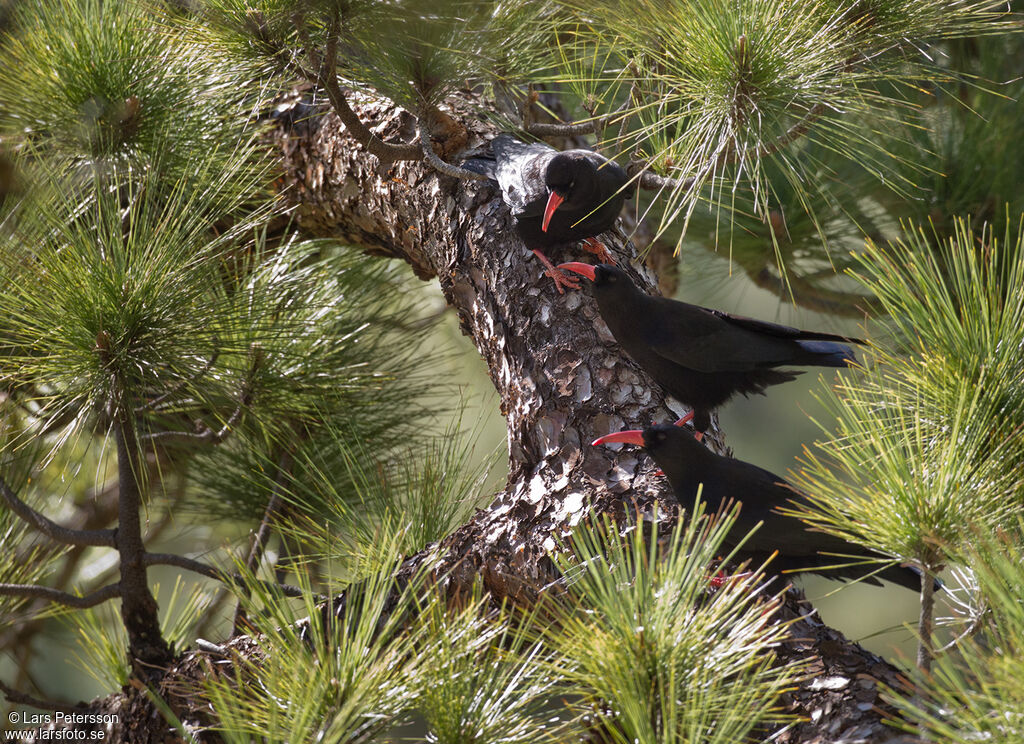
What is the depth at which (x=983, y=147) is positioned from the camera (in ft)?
5.55

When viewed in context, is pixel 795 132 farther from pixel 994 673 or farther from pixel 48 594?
pixel 48 594

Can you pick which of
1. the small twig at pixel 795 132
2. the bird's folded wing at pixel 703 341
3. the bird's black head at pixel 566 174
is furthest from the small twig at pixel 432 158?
the small twig at pixel 795 132

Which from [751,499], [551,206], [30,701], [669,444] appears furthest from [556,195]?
[30,701]

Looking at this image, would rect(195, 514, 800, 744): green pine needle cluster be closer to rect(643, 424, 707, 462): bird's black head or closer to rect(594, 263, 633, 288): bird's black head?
rect(643, 424, 707, 462): bird's black head

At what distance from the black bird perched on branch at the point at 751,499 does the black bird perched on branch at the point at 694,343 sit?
0.54 feet

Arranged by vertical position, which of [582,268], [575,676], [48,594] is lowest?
[575,676]

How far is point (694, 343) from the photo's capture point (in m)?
1.33

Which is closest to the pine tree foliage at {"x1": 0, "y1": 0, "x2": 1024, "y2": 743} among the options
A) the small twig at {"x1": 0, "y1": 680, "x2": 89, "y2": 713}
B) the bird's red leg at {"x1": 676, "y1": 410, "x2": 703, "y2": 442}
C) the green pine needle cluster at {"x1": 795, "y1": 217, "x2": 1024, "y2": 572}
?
the green pine needle cluster at {"x1": 795, "y1": 217, "x2": 1024, "y2": 572}

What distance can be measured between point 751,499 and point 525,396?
0.38m

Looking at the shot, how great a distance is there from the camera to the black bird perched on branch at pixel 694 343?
4.31 feet

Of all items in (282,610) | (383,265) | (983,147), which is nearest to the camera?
(282,610)

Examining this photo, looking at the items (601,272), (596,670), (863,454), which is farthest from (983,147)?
(596,670)

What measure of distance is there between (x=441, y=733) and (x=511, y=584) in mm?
391

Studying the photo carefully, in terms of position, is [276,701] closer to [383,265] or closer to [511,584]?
[511,584]
